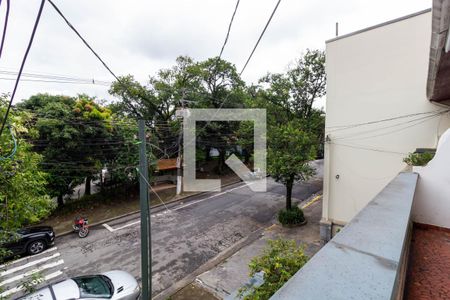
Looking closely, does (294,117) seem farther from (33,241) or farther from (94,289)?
(33,241)

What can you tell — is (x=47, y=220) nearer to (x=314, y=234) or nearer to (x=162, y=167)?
(x=162, y=167)

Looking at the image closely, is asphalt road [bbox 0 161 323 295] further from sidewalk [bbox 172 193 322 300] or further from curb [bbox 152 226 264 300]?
sidewalk [bbox 172 193 322 300]

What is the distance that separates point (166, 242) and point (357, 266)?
843 centimetres

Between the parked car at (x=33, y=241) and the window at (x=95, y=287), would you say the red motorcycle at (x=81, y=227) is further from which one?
the window at (x=95, y=287)

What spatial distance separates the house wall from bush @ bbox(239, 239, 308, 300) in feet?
20.8

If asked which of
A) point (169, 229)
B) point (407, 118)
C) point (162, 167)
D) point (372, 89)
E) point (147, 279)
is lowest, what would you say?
point (169, 229)

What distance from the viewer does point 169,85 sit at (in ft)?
49.6

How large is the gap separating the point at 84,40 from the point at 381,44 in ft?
27.3

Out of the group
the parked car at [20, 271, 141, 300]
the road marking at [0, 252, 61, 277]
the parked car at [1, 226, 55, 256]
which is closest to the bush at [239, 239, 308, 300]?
the parked car at [20, 271, 141, 300]

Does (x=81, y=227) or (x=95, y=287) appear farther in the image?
(x=81, y=227)

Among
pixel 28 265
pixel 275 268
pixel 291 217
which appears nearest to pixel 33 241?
pixel 28 265

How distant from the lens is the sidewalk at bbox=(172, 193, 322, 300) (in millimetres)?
5617

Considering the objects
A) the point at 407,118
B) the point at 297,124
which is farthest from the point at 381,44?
the point at 297,124

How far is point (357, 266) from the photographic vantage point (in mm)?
900
